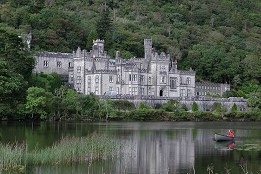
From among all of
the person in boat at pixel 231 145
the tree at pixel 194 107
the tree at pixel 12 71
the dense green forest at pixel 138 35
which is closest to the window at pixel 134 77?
the tree at pixel 194 107

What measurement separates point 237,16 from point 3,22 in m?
80.3

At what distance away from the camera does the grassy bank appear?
96.0 ft

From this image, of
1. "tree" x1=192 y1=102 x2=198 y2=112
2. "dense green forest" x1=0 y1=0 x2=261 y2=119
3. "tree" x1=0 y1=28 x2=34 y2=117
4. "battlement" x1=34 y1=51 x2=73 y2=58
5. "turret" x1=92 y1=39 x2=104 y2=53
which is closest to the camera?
"tree" x1=0 y1=28 x2=34 y2=117

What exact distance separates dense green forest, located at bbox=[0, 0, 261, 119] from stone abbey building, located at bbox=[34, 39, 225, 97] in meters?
5.20

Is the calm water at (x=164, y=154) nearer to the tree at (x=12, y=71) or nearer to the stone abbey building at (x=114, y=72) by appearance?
the tree at (x=12, y=71)

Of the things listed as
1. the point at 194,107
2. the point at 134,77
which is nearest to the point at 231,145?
the point at 194,107

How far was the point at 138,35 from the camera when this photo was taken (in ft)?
398

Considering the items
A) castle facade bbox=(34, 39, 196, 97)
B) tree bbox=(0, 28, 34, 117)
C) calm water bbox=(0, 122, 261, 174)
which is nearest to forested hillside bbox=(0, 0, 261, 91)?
castle facade bbox=(34, 39, 196, 97)

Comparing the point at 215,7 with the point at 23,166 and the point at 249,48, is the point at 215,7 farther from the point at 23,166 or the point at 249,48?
the point at 23,166

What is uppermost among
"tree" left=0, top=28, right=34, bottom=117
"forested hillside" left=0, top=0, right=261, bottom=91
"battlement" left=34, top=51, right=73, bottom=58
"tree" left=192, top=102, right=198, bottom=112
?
"forested hillside" left=0, top=0, right=261, bottom=91

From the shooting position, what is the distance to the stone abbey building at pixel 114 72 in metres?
89.7

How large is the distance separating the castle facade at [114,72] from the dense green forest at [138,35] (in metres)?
5.26

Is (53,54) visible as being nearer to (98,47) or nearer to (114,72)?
(98,47)

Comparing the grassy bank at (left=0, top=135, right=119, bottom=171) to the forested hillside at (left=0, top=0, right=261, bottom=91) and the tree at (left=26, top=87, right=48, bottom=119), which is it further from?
the forested hillside at (left=0, top=0, right=261, bottom=91)
